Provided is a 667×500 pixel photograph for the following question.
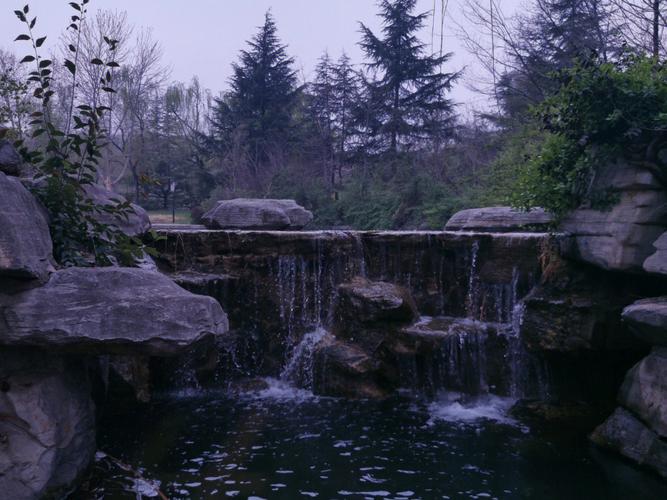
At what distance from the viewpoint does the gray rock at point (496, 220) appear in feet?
31.6

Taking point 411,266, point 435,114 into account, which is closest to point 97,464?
point 411,266

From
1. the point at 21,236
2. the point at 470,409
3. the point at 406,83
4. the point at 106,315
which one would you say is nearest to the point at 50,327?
the point at 106,315

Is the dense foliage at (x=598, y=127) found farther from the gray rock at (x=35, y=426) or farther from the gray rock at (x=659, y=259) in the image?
the gray rock at (x=35, y=426)

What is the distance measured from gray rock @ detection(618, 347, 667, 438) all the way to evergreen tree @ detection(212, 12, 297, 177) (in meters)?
21.2

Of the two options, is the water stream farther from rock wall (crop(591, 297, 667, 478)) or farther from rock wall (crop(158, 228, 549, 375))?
rock wall (crop(591, 297, 667, 478))

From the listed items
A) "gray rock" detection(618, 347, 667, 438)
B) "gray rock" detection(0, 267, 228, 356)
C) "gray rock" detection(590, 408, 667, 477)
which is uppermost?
"gray rock" detection(0, 267, 228, 356)

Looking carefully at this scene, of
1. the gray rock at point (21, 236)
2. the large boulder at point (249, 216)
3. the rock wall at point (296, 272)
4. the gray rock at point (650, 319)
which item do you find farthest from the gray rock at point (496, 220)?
the gray rock at point (21, 236)

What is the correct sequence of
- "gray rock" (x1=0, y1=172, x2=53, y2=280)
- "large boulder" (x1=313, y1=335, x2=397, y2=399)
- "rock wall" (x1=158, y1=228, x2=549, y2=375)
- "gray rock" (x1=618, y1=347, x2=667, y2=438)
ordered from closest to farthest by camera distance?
1. "gray rock" (x1=0, y1=172, x2=53, y2=280)
2. "gray rock" (x1=618, y1=347, x2=667, y2=438)
3. "large boulder" (x1=313, y1=335, x2=397, y2=399)
4. "rock wall" (x1=158, y1=228, x2=549, y2=375)

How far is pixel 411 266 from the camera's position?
8.66m

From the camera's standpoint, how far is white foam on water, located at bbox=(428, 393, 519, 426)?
6.62 meters

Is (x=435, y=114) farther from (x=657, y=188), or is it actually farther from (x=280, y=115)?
(x=657, y=188)

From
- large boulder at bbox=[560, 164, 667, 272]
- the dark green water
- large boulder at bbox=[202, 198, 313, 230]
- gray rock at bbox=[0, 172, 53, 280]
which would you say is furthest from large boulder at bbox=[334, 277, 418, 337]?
gray rock at bbox=[0, 172, 53, 280]

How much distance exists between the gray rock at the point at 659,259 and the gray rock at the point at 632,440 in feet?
4.68

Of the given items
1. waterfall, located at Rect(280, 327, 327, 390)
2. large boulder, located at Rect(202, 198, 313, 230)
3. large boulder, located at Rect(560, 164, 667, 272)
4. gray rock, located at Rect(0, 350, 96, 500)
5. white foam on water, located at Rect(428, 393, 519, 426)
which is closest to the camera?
gray rock, located at Rect(0, 350, 96, 500)
